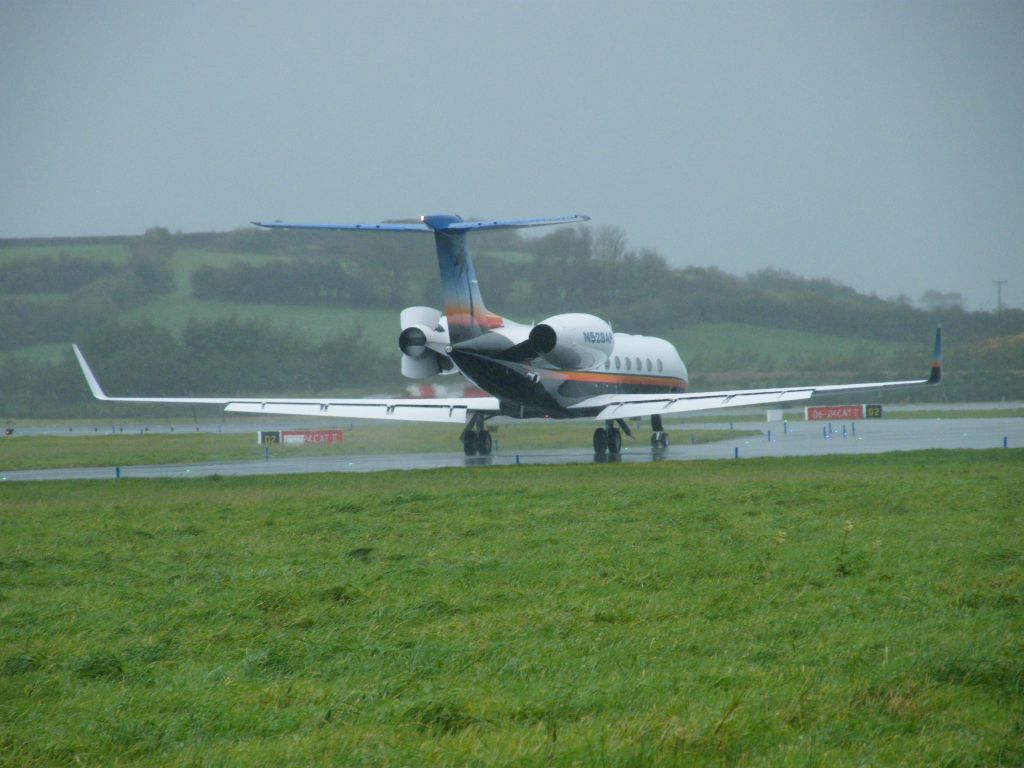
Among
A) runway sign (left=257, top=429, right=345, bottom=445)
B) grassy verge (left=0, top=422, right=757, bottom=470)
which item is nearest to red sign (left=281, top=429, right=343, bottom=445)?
runway sign (left=257, top=429, right=345, bottom=445)

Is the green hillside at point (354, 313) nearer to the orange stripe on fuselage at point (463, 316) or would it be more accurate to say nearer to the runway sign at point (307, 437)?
the runway sign at point (307, 437)

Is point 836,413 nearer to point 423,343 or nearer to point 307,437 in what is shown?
point 307,437

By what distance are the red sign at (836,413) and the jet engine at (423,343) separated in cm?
3113

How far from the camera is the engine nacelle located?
29.0 meters

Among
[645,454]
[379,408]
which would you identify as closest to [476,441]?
[379,408]

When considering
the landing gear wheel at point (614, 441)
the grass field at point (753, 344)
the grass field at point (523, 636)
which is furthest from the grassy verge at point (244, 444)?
the grass field at point (523, 636)

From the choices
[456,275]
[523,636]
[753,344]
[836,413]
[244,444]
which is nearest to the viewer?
[523,636]

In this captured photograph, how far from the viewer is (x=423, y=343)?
29.0 meters

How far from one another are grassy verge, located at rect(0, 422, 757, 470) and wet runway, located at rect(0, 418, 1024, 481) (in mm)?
1749

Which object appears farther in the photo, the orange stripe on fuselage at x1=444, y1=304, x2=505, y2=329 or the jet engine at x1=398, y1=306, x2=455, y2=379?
the jet engine at x1=398, y1=306, x2=455, y2=379

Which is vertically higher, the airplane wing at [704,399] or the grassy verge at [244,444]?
the airplane wing at [704,399]

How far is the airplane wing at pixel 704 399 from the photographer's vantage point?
28984 millimetres

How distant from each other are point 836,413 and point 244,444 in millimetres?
29943

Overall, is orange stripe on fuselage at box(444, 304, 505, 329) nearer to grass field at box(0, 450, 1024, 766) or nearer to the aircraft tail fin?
the aircraft tail fin
